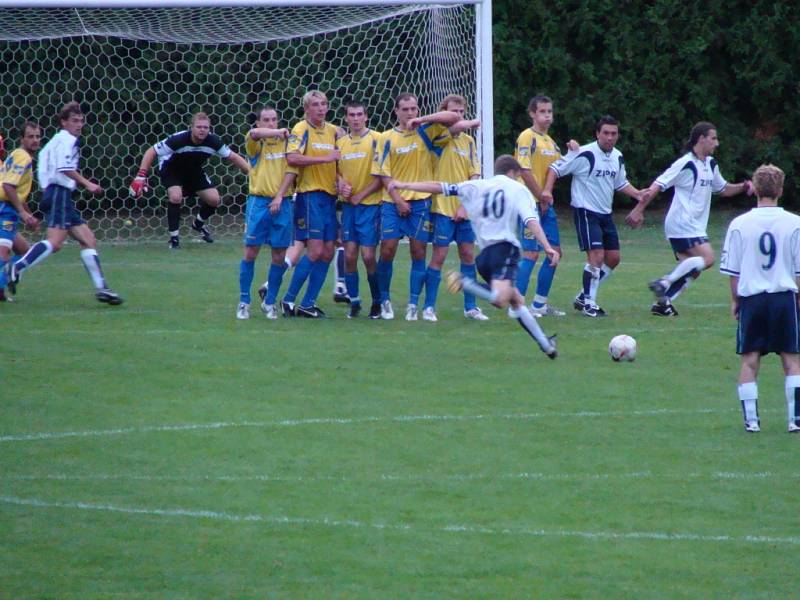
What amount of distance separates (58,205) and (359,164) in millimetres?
3014

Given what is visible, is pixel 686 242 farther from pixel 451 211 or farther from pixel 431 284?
pixel 431 284

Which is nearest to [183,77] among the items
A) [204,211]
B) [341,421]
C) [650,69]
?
[204,211]

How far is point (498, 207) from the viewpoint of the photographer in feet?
33.9

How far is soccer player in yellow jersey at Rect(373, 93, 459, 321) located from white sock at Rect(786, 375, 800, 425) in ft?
16.1

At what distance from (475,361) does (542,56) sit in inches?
488

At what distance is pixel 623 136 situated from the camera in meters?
22.1

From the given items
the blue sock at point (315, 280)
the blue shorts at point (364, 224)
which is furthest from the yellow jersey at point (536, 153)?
the blue sock at point (315, 280)

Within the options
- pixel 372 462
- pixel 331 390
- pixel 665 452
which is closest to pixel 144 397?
pixel 331 390

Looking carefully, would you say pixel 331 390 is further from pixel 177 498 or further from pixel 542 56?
pixel 542 56

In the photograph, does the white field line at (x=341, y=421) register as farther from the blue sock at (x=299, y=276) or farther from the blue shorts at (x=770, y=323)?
the blue sock at (x=299, y=276)

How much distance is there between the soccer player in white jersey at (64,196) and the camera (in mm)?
12711

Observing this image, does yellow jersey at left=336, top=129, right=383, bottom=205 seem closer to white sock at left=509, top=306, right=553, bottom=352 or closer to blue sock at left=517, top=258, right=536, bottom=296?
blue sock at left=517, top=258, right=536, bottom=296

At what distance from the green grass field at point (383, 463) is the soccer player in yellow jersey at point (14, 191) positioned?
110cm

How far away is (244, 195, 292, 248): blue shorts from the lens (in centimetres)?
1216
